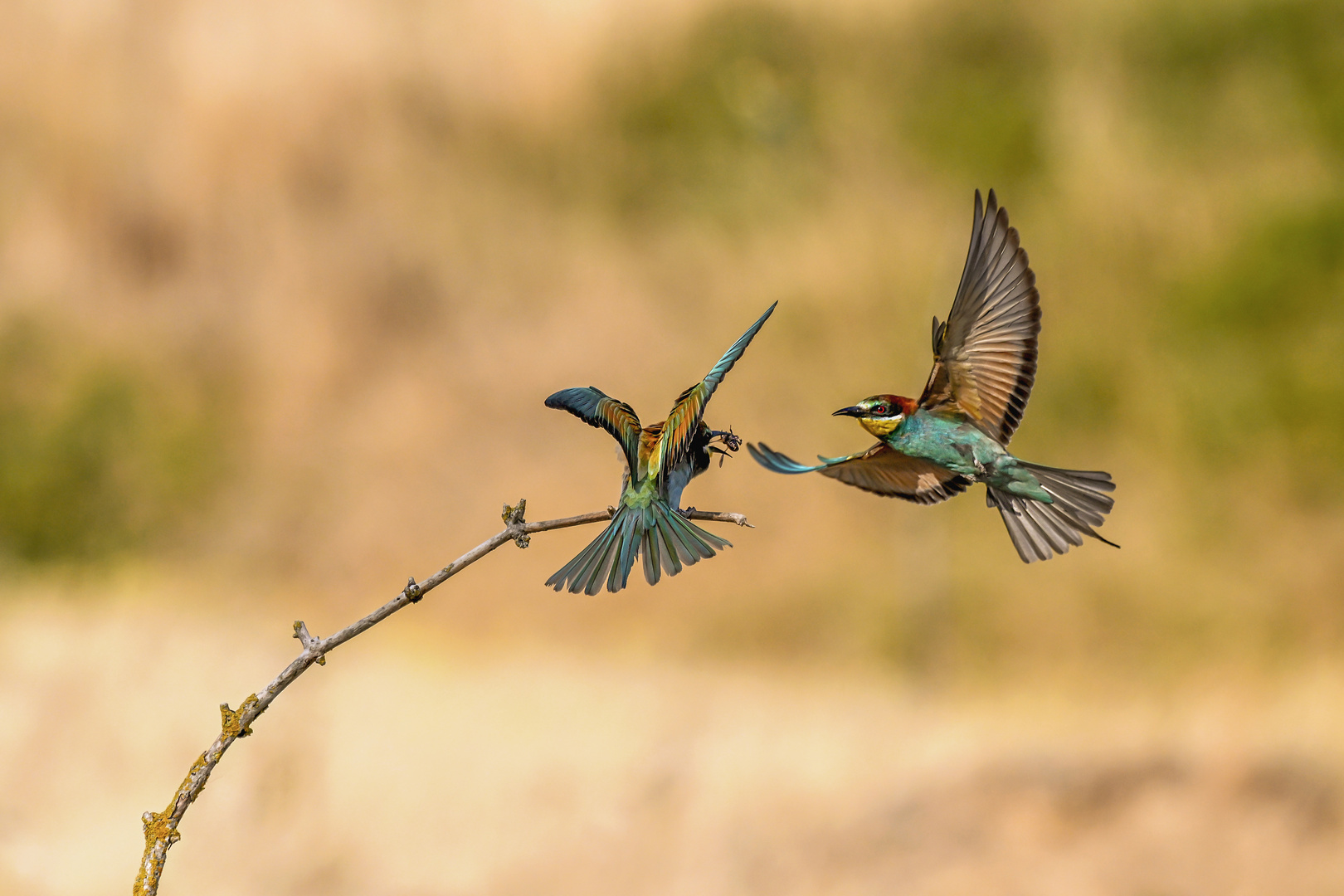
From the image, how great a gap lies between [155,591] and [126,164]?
483 cm

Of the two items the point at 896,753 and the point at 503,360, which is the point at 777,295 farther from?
the point at 896,753

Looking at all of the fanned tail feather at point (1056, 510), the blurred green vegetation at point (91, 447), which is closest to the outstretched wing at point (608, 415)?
the fanned tail feather at point (1056, 510)

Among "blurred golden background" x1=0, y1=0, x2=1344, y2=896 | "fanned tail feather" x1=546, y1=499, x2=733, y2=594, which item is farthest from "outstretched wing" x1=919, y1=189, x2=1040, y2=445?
"blurred golden background" x1=0, y1=0, x2=1344, y2=896

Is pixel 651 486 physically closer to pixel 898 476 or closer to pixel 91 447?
pixel 898 476

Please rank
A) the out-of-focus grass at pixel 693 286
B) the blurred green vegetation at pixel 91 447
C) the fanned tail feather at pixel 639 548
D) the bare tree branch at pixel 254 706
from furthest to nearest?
the blurred green vegetation at pixel 91 447 < the out-of-focus grass at pixel 693 286 < the fanned tail feather at pixel 639 548 < the bare tree branch at pixel 254 706

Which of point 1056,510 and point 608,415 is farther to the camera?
point 608,415

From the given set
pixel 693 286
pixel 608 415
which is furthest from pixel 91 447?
pixel 608 415

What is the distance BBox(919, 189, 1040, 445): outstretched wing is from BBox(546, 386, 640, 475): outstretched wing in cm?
69

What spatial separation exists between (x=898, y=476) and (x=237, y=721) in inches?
56.7

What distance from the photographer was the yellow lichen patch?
1.77 m

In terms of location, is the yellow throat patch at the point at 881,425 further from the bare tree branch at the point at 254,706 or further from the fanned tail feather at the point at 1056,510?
the bare tree branch at the point at 254,706

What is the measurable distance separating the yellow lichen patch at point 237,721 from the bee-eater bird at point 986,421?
117cm

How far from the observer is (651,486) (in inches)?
101

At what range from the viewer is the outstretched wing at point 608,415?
266cm
